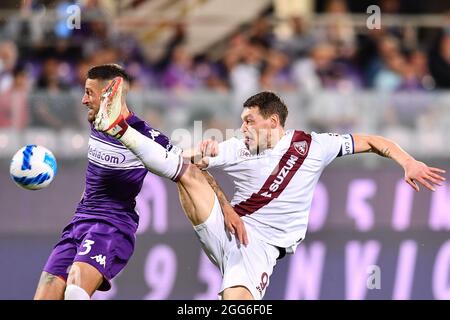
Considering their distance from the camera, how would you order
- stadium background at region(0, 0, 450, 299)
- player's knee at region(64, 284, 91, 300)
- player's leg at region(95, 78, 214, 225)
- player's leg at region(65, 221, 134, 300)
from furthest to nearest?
stadium background at region(0, 0, 450, 299) → player's leg at region(65, 221, 134, 300) → player's knee at region(64, 284, 91, 300) → player's leg at region(95, 78, 214, 225)

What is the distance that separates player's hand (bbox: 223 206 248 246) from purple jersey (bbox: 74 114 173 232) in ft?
2.65

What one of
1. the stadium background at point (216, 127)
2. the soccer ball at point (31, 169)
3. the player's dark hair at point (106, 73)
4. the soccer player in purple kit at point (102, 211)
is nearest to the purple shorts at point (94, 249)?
the soccer player in purple kit at point (102, 211)

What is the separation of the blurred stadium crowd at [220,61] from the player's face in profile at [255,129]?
395 cm

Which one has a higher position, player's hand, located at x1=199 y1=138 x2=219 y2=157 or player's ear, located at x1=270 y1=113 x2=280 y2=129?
player's ear, located at x1=270 y1=113 x2=280 y2=129

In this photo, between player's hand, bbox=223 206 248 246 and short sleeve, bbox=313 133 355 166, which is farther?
short sleeve, bbox=313 133 355 166

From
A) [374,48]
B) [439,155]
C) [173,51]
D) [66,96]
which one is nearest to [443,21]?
[374,48]

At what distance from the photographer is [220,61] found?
14.5 meters

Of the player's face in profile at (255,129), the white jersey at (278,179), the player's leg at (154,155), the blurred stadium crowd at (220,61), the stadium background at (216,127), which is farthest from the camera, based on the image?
the blurred stadium crowd at (220,61)

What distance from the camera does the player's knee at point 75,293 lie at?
326 inches

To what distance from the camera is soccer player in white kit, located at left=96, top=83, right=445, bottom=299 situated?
28.3 ft

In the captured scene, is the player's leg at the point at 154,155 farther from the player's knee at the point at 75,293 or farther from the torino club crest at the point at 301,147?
the player's knee at the point at 75,293

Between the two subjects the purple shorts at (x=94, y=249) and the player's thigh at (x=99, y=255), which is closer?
the player's thigh at (x=99, y=255)

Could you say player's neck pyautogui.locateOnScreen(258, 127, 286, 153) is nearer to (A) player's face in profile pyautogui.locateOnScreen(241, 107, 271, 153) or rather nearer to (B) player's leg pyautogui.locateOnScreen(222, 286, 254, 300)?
(A) player's face in profile pyautogui.locateOnScreen(241, 107, 271, 153)

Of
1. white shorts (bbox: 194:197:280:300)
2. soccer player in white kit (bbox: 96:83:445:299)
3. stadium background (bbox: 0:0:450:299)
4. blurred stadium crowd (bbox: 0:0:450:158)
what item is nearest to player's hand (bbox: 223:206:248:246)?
soccer player in white kit (bbox: 96:83:445:299)
